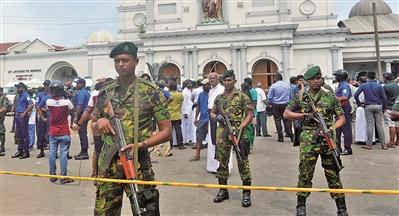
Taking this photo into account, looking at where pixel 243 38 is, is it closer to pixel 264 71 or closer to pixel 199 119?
pixel 264 71

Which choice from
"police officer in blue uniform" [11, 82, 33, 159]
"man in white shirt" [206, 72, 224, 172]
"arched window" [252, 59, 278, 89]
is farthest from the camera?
"arched window" [252, 59, 278, 89]

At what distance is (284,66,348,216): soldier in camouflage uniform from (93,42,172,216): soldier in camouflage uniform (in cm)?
203

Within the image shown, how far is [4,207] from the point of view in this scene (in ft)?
16.5

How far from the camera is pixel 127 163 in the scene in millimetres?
2682

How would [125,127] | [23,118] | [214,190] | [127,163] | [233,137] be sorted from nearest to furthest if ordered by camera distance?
[127,163]
[125,127]
[233,137]
[214,190]
[23,118]

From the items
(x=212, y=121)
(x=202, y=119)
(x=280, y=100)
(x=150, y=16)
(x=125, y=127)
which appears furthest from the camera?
(x=150, y=16)

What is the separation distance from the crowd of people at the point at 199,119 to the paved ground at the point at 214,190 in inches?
12.1

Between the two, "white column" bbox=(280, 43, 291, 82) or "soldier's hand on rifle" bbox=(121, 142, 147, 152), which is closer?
"soldier's hand on rifle" bbox=(121, 142, 147, 152)

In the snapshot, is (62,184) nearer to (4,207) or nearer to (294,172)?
(4,207)

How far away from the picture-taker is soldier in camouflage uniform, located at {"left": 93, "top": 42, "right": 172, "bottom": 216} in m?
2.83

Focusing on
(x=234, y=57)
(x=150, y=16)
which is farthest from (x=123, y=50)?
(x=150, y=16)

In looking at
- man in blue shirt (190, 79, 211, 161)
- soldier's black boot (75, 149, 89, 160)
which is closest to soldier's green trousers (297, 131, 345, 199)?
man in blue shirt (190, 79, 211, 161)

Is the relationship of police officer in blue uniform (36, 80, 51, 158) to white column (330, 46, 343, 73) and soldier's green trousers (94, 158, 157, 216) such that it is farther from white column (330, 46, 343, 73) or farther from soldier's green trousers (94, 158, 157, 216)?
white column (330, 46, 343, 73)

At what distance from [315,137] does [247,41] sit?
88.7ft
